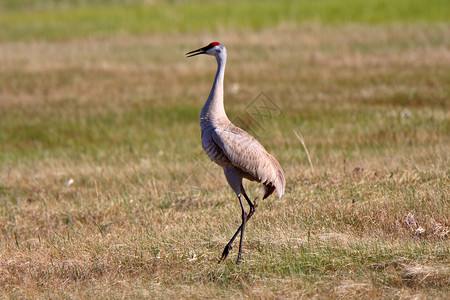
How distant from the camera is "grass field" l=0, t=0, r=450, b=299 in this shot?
4.78 metres

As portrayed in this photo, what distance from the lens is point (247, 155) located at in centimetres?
507

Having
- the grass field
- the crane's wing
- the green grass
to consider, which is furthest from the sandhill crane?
the green grass

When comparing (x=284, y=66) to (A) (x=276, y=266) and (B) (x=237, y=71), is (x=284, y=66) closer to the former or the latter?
(B) (x=237, y=71)

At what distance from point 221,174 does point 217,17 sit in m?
24.3

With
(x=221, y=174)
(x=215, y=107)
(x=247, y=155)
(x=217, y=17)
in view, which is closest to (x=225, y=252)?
(x=247, y=155)

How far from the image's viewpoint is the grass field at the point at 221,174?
478 centimetres

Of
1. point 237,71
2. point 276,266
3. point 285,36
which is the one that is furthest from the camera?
point 285,36

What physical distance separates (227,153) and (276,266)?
3.23ft

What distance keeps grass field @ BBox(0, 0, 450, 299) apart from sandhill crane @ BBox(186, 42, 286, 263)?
1.83 ft

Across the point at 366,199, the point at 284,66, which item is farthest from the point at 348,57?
the point at 366,199

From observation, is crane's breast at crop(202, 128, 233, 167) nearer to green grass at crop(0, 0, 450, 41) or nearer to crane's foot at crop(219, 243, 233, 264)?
crane's foot at crop(219, 243, 233, 264)

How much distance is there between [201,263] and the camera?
5062 mm

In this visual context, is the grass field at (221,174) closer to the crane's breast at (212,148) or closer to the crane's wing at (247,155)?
the crane's wing at (247,155)

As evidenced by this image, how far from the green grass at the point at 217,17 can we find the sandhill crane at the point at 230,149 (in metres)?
19.9
